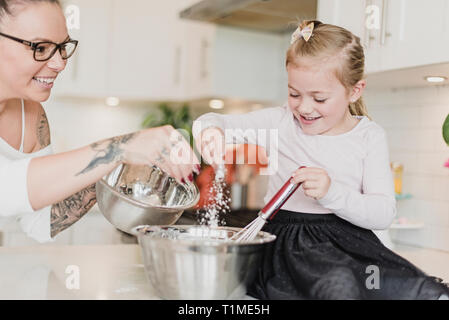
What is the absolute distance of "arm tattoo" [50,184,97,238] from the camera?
41.7 inches

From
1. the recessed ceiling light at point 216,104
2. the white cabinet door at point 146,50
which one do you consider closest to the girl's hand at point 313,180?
the recessed ceiling light at point 216,104

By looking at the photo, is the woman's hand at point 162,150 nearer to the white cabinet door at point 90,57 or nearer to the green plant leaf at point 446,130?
the green plant leaf at point 446,130

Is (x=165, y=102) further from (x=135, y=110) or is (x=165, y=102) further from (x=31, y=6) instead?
(x=31, y=6)

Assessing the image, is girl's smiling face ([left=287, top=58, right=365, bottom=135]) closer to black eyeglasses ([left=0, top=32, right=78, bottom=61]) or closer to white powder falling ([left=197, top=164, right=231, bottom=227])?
white powder falling ([left=197, top=164, right=231, bottom=227])

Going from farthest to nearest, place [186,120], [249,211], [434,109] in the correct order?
1. [186,120]
2. [249,211]
3. [434,109]

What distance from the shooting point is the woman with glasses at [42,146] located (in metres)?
0.73

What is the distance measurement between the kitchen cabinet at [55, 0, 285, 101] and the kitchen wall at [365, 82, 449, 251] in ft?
2.42

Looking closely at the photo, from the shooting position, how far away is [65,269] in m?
0.84

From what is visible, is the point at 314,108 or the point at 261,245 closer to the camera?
the point at 261,245

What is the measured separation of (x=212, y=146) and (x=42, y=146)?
430 millimetres

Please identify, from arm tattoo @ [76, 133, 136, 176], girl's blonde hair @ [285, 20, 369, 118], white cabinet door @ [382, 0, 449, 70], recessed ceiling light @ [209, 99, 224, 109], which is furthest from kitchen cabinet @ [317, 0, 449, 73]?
recessed ceiling light @ [209, 99, 224, 109]

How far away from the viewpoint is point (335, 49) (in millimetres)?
864

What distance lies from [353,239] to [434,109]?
0.62 metres

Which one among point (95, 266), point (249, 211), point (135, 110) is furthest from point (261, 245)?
point (135, 110)
